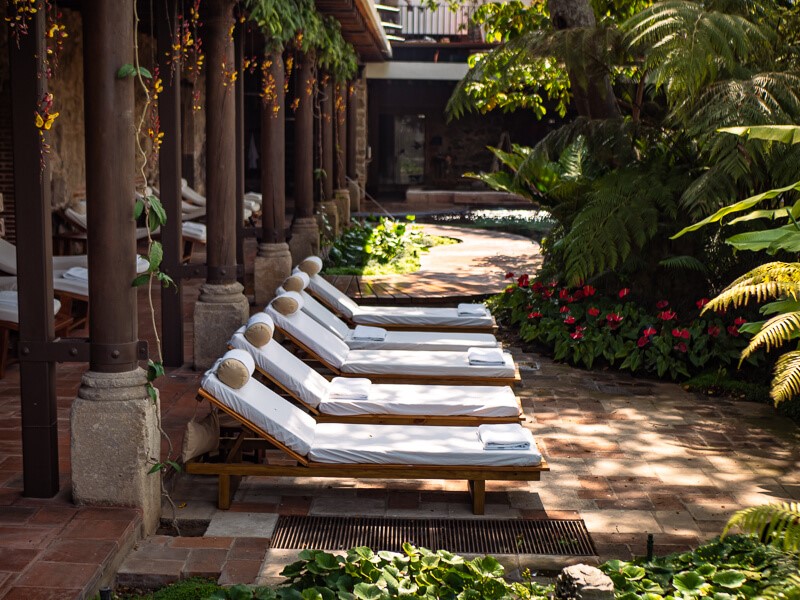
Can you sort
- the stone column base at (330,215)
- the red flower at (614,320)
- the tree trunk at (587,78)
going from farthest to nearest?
the stone column base at (330,215), the tree trunk at (587,78), the red flower at (614,320)

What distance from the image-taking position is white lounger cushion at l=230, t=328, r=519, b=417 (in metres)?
6.30

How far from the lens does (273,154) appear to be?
34.3 feet

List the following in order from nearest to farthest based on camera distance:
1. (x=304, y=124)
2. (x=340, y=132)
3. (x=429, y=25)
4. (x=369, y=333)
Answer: (x=369, y=333)
(x=304, y=124)
(x=340, y=132)
(x=429, y=25)

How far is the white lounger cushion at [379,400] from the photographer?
6.30 m

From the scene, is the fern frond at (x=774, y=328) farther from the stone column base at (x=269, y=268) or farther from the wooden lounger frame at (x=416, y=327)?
the stone column base at (x=269, y=268)

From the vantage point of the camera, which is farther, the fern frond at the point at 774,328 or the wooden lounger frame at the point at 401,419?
the wooden lounger frame at the point at 401,419

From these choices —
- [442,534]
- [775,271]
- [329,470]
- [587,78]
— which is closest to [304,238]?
[587,78]

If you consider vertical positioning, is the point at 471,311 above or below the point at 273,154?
below

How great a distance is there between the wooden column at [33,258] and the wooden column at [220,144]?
3174 millimetres

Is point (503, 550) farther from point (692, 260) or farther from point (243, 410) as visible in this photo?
point (692, 260)

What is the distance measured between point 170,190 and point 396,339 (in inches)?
79.7

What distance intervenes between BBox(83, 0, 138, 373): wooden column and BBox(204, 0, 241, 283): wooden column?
3.16 m

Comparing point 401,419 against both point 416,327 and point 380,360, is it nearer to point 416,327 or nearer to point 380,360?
point 380,360

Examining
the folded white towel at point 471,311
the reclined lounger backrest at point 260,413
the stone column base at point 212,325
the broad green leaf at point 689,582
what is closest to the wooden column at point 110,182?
the reclined lounger backrest at point 260,413
